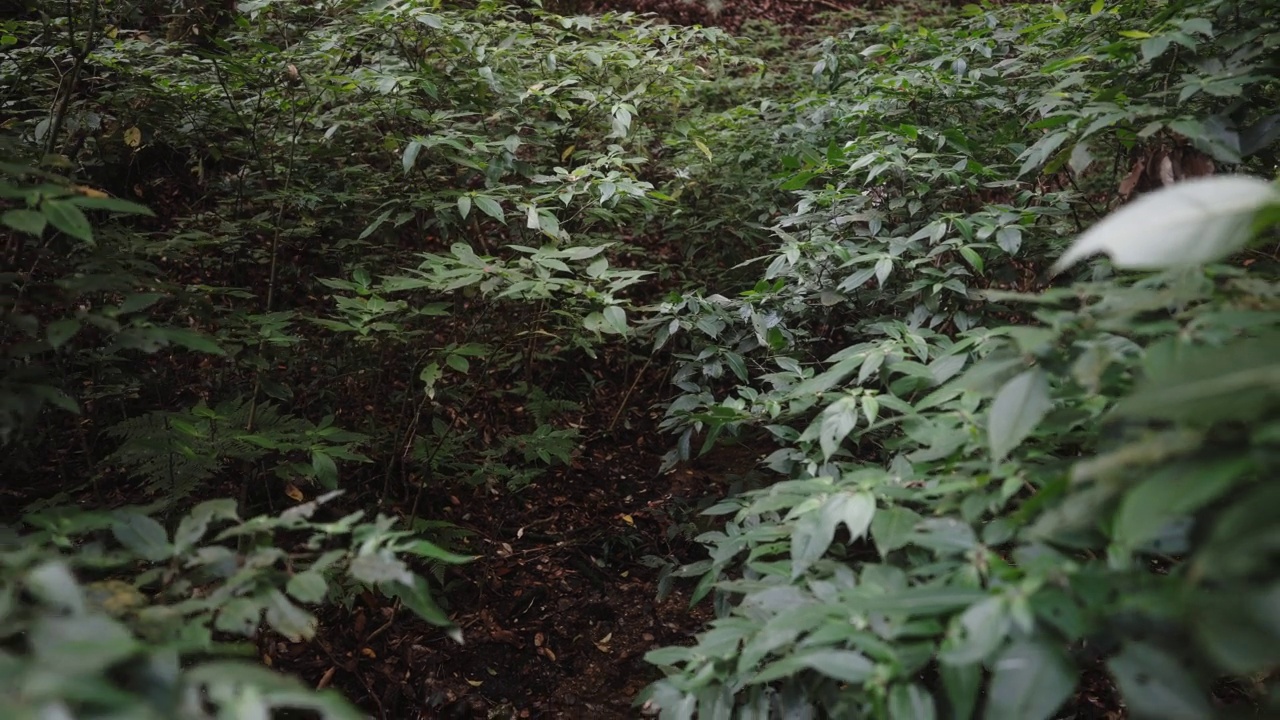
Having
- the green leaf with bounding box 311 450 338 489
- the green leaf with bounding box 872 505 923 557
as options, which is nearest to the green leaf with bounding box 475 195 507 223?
the green leaf with bounding box 311 450 338 489

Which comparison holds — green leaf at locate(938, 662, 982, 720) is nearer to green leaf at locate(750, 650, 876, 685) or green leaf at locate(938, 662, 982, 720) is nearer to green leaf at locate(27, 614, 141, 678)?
green leaf at locate(750, 650, 876, 685)

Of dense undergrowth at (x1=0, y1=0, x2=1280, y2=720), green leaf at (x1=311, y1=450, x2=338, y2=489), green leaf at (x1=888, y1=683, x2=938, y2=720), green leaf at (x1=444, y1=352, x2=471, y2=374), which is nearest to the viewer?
dense undergrowth at (x1=0, y1=0, x2=1280, y2=720)

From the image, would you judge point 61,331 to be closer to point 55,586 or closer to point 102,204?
point 102,204

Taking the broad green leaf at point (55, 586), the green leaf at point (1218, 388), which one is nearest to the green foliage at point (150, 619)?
the broad green leaf at point (55, 586)

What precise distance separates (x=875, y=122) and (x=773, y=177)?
1.54ft

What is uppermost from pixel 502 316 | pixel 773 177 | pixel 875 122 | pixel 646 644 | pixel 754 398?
pixel 875 122

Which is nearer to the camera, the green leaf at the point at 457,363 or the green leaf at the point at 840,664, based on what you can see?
the green leaf at the point at 840,664

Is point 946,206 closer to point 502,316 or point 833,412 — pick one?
point 833,412

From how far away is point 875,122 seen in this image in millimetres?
2945

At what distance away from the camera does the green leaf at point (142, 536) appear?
3.59ft

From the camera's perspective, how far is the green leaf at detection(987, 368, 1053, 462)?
3.12 feet

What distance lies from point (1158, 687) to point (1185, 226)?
1.59 ft

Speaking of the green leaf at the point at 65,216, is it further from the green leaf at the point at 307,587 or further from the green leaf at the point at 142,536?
the green leaf at the point at 307,587

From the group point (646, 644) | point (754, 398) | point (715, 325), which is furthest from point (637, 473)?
point (754, 398)
